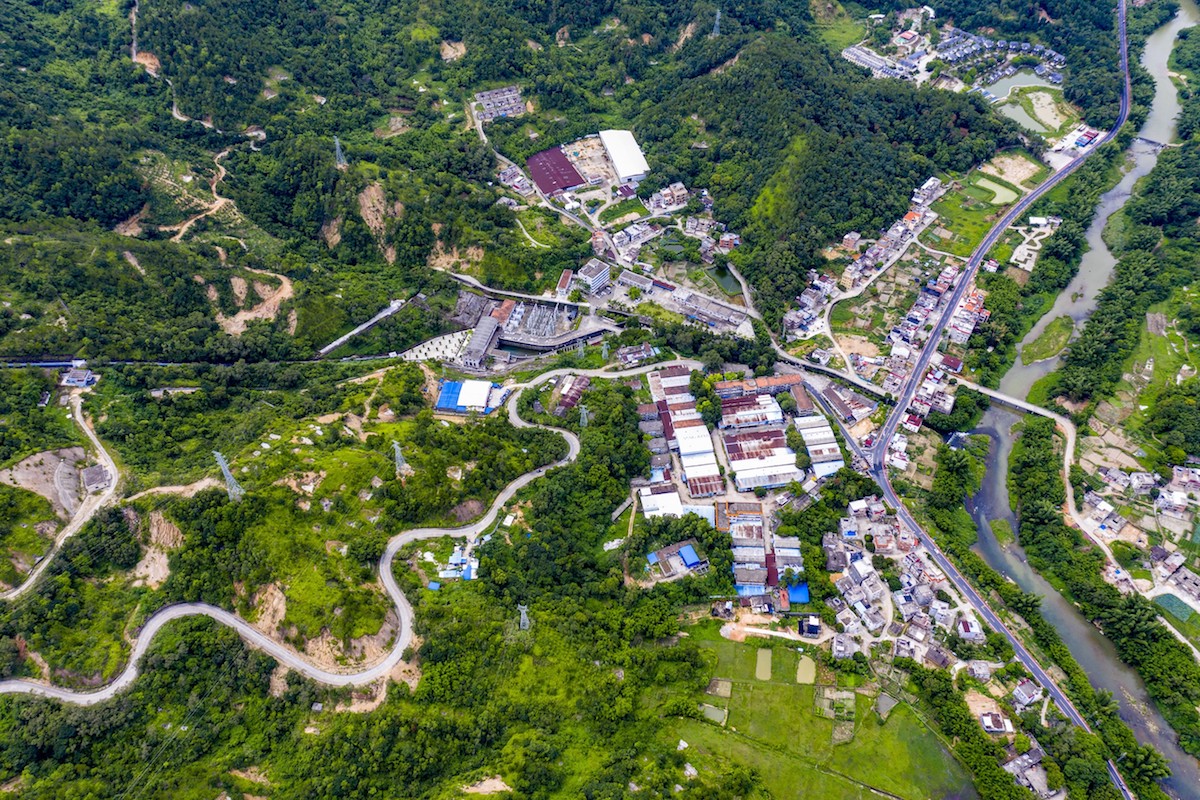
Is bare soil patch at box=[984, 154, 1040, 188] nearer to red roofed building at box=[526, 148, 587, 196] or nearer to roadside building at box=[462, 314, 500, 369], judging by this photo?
red roofed building at box=[526, 148, 587, 196]

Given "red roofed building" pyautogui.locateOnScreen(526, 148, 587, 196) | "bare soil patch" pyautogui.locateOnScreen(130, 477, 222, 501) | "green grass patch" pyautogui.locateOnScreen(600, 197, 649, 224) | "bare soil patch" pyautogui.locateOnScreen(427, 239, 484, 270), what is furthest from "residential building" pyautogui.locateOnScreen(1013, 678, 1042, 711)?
"red roofed building" pyautogui.locateOnScreen(526, 148, 587, 196)

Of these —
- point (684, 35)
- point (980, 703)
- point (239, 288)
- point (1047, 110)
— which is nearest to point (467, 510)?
point (239, 288)

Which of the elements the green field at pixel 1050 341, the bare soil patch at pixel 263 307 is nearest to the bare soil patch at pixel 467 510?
the bare soil patch at pixel 263 307

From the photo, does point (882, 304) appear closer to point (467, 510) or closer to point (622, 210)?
point (622, 210)

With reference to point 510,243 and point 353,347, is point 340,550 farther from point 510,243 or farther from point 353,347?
point 510,243

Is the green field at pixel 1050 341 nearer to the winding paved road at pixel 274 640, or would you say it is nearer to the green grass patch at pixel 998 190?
the green grass patch at pixel 998 190

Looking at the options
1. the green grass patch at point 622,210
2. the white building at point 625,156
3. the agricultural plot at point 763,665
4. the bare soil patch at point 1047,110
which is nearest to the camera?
the agricultural plot at point 763,665
